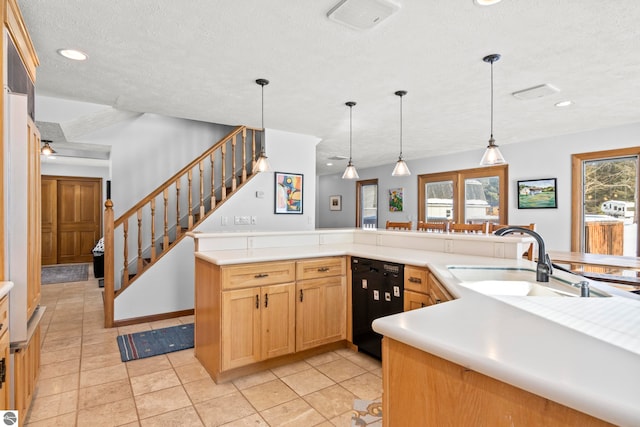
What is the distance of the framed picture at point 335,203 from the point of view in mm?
9922

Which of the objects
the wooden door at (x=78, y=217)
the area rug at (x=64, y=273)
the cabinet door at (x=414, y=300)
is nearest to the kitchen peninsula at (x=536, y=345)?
the cabinet door at (x=414, y=300)

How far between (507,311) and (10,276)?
7.72 feet

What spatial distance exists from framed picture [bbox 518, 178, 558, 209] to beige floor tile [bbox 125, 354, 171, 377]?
5574 millimetres

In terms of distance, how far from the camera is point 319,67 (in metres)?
2.80

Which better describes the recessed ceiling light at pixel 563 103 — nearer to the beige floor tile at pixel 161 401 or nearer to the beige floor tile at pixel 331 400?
the beige floor tile at pixel 331 400

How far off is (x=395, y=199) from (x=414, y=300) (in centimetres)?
566

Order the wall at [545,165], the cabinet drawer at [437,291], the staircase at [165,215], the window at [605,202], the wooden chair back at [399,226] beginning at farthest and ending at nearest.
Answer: the wooden chair back at [399,226], the wall at [545,165], the window at [605,202], the staircase at [165,215], the cabinet drawer at [437,291]

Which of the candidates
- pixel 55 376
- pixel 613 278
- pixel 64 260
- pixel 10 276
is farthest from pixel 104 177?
pixel 613 278

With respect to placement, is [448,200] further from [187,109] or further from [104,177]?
[104,177]

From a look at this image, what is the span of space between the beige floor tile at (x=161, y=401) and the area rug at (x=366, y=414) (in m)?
1.09

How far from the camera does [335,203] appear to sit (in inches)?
398

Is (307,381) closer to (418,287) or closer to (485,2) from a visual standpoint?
(418,287)

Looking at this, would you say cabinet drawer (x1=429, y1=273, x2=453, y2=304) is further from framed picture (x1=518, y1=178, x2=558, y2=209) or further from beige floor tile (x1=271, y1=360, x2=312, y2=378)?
framed picture (x1=518, y1=178, x2=558, y2=209)

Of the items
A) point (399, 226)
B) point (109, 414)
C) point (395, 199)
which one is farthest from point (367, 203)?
point (109, 414)
